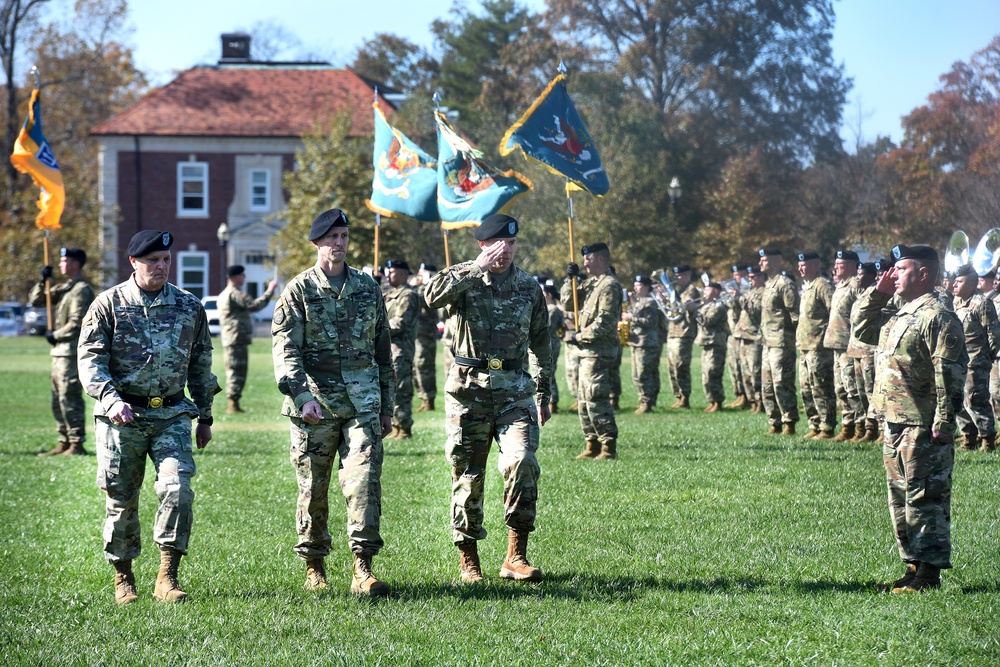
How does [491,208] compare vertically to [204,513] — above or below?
above

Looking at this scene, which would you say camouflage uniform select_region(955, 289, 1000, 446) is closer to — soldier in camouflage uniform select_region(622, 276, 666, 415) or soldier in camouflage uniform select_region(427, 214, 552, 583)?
soldier in camouflage uniform select_region(622, 276, 666, 415)

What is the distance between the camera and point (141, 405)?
7410mm

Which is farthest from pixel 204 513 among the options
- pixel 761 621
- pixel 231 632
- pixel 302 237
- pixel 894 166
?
pixel 894 166

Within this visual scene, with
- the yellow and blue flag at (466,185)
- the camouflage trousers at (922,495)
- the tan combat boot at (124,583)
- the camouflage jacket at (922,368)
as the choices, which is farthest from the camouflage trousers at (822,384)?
the tan combat boot at (124,583)

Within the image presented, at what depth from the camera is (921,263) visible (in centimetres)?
772

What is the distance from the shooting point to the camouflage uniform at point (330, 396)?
7418 mm

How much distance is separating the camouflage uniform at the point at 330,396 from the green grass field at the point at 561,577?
512 mm

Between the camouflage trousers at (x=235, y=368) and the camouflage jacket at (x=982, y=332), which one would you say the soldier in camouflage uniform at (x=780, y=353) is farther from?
the camouflage trousers at (x=235, y=368)

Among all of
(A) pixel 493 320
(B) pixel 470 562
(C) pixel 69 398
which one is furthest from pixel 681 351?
(B) pixel 470 562

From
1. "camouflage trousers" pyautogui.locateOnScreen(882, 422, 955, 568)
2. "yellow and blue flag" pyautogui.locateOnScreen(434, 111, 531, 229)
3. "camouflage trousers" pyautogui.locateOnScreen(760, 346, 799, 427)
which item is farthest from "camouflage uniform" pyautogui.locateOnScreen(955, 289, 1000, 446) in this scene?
"camouflage trousers" pyautogui.locateOnScreen(882, 422, 955, 568)

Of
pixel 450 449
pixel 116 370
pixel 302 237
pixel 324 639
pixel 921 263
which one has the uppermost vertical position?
pixel 302 237

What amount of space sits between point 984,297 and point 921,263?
296 inches

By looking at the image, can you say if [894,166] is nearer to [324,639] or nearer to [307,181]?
[307,181]

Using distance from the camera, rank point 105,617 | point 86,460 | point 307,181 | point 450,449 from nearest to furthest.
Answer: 1. point 105,617
2. point 450,449
3. point 86,460
4. point 307,181
